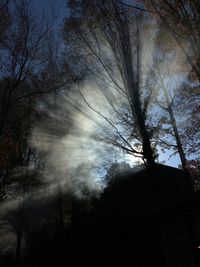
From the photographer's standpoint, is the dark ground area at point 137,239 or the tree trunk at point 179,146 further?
the tree trunk at point 179,146

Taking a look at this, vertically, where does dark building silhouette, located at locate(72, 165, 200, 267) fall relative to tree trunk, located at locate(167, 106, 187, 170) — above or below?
below

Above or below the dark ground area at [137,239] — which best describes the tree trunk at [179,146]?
above

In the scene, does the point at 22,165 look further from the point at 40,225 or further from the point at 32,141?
the point at 40,225

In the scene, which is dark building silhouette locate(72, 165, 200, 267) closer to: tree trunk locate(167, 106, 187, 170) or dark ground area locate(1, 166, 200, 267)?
dark ground area locate(1, 166, 200, 267)

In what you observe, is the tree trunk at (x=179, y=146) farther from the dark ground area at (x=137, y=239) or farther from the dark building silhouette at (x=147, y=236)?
the dark building silhouette at (x=147, y=236)

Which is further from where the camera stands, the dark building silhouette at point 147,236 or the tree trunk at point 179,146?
the tree trunk at point 179,146

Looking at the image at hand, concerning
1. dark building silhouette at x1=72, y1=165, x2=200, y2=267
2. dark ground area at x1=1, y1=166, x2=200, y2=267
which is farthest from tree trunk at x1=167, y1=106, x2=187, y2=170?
dark building silhouette at x1=72, y1=165, x2=200, y2=267

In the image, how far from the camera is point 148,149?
1112 centimetres

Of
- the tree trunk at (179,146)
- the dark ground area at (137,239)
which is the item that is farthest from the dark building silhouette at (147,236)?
the tree trunk at (179,146)

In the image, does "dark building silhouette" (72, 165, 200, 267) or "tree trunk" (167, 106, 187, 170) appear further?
"tree trunk" (167, 106, 187, 170)

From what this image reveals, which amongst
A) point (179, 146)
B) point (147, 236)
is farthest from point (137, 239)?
point (179, 146)

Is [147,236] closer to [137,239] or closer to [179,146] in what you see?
[137,239]

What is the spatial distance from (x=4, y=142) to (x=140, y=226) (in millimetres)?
7232

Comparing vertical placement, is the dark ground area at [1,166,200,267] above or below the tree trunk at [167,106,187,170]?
below
